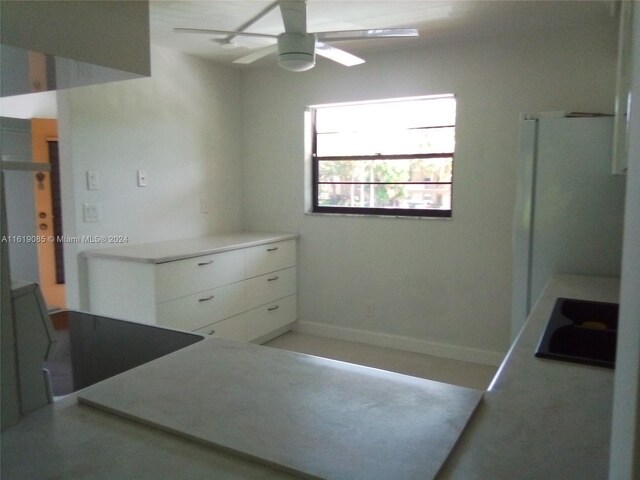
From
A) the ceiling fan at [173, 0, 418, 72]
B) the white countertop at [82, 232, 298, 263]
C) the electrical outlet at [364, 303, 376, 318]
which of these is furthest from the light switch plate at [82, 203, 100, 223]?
the electrical outlet at [364, 303, 376, 318]

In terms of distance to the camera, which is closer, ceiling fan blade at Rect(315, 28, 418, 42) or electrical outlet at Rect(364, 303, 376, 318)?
ceiling fan blade at Rect(315, 28, 418, 42)

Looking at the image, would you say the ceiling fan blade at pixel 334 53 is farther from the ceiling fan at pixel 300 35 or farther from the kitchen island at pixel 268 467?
the kitchen island at pixel 268 467

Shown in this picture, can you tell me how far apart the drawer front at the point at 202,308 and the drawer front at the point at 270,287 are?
0.36ft

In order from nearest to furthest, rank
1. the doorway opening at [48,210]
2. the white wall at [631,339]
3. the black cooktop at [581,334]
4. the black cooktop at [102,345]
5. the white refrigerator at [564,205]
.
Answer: the white wall at [631,339]
the black cooktop at [581,334]
the black cooktop at [102,345]
the white refrigerator at [564,205]
the doorway opening at [48,210]

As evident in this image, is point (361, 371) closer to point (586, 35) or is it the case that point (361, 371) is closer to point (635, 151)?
point (635, 151)

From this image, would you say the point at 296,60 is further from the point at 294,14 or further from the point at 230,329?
the point at 230,329

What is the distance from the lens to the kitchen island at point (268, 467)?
744 millimetres

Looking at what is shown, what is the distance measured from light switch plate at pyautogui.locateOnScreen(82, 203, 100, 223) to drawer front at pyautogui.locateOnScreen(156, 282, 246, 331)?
779 mm

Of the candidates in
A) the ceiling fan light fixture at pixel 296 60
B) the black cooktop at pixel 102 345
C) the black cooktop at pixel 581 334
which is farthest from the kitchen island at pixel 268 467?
the ceiling fan light fixture at pixel 296 60

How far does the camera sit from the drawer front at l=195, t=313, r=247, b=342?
3.32 meters

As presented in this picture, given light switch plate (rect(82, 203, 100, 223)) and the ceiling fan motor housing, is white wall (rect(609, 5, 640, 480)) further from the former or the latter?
light switch plate (rect(82, 203, 100, 223))

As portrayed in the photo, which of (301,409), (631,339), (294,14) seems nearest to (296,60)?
(294,14)

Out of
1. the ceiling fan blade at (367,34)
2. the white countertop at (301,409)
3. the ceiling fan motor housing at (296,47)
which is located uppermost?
the ceiling fan blade at (367,34)

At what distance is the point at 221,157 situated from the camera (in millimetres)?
4234
